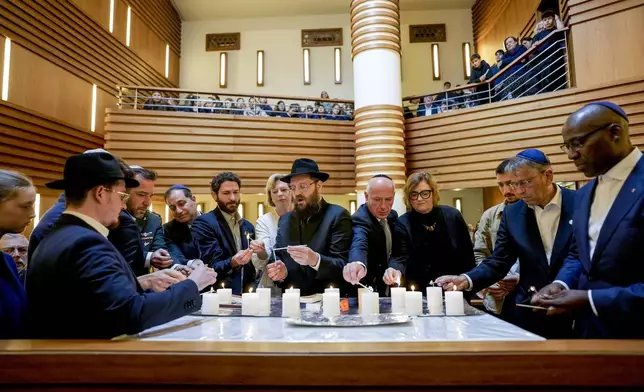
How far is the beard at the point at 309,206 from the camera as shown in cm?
280

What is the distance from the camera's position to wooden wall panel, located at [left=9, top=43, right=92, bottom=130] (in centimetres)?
729

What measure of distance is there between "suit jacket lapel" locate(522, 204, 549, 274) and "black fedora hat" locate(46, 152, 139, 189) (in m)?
2.05

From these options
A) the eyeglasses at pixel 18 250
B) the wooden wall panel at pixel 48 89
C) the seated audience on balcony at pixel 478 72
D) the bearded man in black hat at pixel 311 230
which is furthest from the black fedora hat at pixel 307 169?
the seated audience on balcony at pixel 478 72

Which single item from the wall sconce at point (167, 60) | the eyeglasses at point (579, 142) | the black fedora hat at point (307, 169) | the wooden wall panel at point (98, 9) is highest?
the wall sconce at point (167, 60)

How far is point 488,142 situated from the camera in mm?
8453

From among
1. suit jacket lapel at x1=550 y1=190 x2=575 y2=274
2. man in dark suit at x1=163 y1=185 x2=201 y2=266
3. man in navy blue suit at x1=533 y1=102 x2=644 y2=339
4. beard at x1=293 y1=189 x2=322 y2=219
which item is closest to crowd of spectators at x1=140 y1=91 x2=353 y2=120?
man in dark suit at x1=163 y1=185 x2=201 y2=266

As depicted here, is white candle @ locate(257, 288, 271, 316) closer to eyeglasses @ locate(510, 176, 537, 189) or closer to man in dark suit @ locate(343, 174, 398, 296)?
man in dark suit @ locate(343, 174, 398, 296)

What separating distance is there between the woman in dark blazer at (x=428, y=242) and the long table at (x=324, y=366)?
1.74 meters

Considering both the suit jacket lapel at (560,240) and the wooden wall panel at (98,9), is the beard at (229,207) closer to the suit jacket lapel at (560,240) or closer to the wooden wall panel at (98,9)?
the suit jacket lapel at (560,240)

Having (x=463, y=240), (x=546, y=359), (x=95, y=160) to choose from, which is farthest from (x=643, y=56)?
(x=95, y=160)

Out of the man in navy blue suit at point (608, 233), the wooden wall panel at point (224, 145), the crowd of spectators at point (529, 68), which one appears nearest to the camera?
the man in navy blue suit at point (608, 233)

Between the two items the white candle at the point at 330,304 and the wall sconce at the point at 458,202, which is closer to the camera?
the white candle at the point at 330,304

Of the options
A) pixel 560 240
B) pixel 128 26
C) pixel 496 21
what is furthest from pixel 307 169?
pixel 496 21

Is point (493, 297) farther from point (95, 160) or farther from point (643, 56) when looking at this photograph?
point (643, 56)
